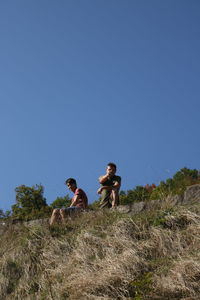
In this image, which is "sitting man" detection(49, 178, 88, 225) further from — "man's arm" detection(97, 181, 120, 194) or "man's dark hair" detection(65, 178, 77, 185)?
"man's arm" detection(97, 181, 120, 194)

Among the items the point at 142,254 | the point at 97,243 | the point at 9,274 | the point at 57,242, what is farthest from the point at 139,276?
the point at 9,274

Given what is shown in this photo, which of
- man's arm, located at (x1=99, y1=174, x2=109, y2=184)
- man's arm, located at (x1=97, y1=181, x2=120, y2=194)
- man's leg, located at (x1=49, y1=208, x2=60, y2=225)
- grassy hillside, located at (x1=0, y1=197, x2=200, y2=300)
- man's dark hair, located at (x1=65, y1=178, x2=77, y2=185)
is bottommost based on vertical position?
grassy hillside, located at (x1=0, y1=197, x2=200, y2=300)

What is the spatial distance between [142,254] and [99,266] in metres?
0.64

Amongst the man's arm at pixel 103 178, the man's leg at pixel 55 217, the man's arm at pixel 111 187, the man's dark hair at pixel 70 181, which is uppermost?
the man's dark hair at pixel 70 181

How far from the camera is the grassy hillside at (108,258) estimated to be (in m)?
5.79

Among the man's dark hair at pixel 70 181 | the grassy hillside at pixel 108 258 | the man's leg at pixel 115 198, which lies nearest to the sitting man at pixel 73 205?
the man's dark hair at pixel 70 181

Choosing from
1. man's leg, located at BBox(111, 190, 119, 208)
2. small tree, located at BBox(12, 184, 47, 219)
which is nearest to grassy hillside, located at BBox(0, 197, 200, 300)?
man's leg, located at BBox(111, 190, 119, 208)

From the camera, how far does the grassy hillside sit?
5.79 meters

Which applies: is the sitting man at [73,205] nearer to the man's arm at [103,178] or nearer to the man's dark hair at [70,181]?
the man's dark hair at [70,181]

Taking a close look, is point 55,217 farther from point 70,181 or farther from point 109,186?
point 109,186

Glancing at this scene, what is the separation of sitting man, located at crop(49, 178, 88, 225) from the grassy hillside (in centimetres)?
31

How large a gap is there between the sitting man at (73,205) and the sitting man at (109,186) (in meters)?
0.33

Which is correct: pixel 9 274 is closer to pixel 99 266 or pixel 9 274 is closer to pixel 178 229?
pixel 99 266

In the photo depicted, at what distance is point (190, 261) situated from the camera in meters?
5.84
